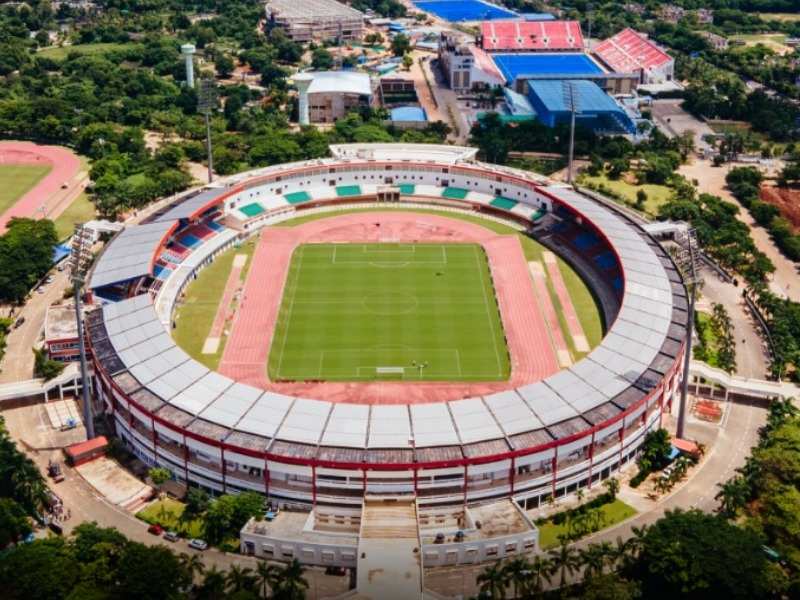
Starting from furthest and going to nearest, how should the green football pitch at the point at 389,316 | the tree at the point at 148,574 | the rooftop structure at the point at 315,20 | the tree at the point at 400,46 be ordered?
the rooftop structure at the point at 315,20, the tree at the point at 400,46, the green football pitch at the point at 389,316, the tree at the point at 148,574

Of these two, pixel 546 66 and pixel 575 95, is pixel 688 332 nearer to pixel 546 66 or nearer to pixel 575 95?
pixel 575 95

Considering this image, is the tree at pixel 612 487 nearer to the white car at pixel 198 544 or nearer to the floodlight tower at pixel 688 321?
the floodlight tower at pixel 688 321

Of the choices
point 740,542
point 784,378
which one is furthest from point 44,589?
point 784,378

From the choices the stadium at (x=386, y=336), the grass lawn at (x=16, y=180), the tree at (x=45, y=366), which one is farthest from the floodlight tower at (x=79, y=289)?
the grass lawn at (x=16, y=180)

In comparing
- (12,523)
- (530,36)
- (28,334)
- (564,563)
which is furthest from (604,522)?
(530,36)

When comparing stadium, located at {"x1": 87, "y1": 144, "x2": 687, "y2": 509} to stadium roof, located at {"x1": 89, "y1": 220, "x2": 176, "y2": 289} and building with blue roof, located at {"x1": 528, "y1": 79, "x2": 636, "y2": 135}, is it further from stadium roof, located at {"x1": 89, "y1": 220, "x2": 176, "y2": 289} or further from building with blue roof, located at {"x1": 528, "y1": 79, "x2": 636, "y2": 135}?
building with blue roof, located at {"x1": 528, "y1": 79, "x2": 636, "y2": 135}
